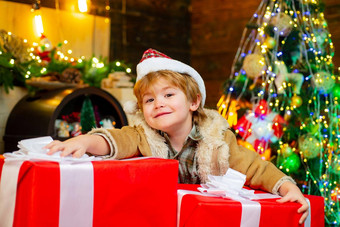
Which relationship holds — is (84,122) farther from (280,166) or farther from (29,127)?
(280,166)

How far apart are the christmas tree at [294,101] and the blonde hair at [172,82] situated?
1128 millimetres

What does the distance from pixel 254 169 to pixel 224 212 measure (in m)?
0.46

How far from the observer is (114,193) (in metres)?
1.24

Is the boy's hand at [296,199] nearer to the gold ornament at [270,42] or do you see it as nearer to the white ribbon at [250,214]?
the white ribbon at [250,214]

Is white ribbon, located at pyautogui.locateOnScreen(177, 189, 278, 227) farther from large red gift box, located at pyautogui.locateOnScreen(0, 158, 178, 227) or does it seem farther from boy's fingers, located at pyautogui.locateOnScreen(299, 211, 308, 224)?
boy's fingers, located at pyautogui.locateOnScreen(299, 211, 308, 224)

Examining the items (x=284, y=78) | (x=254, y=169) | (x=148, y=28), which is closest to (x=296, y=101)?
(x=284, y=78)

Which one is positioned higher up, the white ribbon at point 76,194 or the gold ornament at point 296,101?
the gold ornament at point 296,101

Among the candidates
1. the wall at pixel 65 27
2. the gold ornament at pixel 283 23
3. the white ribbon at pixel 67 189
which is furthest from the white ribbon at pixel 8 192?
the wall at pixel 65 27

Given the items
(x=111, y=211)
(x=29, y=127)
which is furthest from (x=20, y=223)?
(x=29, y=127)

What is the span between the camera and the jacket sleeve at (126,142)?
5.00 feet

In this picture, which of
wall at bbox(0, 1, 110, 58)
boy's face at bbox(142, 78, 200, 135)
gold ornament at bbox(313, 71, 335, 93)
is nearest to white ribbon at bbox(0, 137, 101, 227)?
boy's face at bbox(142, 78, 200, 135)

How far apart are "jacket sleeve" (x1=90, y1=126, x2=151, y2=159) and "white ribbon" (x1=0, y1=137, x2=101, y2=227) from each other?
30 centimetres

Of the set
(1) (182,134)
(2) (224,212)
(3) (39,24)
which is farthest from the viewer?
(3) (39,24)

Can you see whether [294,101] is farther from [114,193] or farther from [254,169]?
[114,193]
